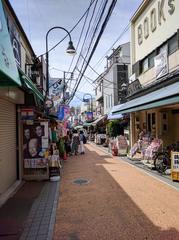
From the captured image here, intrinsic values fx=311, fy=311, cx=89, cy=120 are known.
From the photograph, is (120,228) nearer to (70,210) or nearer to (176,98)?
(70,210)

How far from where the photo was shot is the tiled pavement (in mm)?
5895

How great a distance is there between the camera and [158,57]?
16.3 metres

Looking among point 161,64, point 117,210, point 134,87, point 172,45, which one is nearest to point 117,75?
point 134,87

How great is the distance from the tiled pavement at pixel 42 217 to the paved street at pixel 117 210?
16 centimetres

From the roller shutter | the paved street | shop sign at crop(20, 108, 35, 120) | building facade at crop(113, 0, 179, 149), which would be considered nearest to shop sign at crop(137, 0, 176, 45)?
building facade at crop(113, 0, 179, 149)

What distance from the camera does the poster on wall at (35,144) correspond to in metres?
11.8

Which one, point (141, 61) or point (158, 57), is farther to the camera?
point (141, 61)

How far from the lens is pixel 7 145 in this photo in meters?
10.1

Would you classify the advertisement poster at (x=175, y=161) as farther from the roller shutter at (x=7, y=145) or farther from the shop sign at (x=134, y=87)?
the shop sign at (x=134, y=87)

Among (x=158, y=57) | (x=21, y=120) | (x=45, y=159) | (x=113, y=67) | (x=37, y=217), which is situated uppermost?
(x=113, y=67)

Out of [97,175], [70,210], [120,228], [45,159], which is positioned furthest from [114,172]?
[120,228]

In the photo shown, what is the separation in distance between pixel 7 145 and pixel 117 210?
4471 mm

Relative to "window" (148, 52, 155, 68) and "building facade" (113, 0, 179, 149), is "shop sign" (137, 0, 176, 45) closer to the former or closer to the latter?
"building facade" (113, 0, 179, 149)

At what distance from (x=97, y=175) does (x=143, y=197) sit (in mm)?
4314
